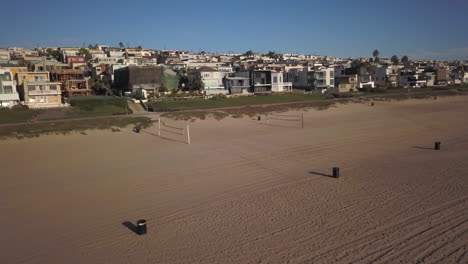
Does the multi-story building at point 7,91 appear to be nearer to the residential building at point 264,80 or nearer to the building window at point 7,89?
the building window at point 7,89

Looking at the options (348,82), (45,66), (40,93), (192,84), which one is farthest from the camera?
(348,82)

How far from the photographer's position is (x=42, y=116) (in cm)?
3219

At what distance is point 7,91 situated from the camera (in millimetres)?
38781

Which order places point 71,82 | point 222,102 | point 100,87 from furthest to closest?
point 100,87 → point 71,82 → point 222,102

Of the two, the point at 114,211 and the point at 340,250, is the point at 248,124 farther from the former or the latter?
the point at 340,250

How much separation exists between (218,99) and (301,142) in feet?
86.2

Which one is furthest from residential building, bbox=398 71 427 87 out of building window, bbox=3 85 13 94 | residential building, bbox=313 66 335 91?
building window, bbox=3 85 13 94

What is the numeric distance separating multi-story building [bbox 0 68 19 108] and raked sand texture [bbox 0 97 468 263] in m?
21.8

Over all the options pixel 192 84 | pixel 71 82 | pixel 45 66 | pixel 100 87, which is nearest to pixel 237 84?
pixel 192 84

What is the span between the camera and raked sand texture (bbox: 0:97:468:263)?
7.52 metres

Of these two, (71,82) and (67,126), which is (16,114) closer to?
(67,126)

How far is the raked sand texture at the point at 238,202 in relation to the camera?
752 cm

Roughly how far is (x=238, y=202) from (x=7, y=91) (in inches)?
1533

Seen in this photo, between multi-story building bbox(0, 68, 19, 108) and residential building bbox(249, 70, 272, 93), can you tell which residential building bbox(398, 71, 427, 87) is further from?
multi-story building bbox(0, 68, 19, 108)
